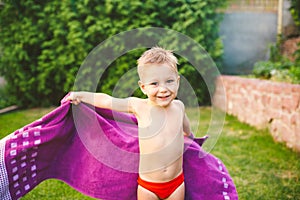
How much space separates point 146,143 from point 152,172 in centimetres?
17

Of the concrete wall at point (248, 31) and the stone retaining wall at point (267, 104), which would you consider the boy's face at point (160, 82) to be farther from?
the concrete wall at point (248, 31)

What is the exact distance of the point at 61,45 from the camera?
21.4 ft

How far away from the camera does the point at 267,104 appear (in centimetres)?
481

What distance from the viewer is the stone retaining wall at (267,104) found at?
4.02m

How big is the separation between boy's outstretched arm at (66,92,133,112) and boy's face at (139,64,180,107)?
0.18 meters

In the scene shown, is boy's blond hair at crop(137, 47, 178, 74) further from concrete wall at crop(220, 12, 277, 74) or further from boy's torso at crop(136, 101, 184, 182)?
concrete wall at crop(220, 12, 277, 74)

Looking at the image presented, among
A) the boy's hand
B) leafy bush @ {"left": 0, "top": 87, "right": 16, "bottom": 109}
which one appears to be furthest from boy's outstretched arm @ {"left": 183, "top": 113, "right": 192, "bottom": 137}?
leafy bush @ {"left": 0, "top": 87, "right": 16, "bottom": 109}

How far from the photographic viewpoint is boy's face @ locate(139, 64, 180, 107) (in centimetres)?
185

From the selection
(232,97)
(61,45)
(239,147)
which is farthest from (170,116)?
(61,45)

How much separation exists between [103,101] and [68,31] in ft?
16.3

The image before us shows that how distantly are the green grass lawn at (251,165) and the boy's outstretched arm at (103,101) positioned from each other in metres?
→ 1.16

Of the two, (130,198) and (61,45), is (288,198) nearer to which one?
(130,198)

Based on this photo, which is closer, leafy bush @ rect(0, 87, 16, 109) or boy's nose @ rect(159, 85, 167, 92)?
boy's nose @ rect(159, 85, 167, 92)

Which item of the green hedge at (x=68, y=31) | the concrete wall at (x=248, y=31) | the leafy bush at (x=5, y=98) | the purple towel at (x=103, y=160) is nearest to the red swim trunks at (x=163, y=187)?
the purple towel at (x=103, y=160)
